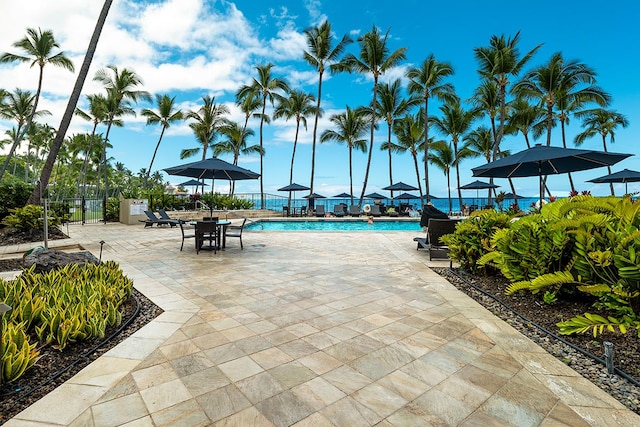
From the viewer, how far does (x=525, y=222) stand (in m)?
3.40

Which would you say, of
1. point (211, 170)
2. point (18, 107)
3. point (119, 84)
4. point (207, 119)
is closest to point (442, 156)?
point (207, 119)

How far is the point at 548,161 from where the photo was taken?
666 cm

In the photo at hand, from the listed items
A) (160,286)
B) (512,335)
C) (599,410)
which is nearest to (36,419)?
(160,286)

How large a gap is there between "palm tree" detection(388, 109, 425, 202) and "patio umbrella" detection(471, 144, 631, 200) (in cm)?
1599

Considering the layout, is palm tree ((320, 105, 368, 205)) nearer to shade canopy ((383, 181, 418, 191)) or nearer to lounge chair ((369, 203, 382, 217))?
shade canopy ((383, 181, 418, 191))

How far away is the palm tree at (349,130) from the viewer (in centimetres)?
2458

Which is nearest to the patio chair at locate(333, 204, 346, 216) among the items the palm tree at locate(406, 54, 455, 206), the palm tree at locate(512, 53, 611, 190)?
the palm tree at locate(406, 54, 455, 206)

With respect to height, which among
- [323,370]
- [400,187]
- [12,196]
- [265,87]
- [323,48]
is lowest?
[323,370]

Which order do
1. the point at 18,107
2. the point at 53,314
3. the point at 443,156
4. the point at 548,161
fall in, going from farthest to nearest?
the point at 443,156
the point at 18,107
the point at 548,161
the point at 53,314

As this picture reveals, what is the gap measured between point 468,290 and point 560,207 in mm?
1491

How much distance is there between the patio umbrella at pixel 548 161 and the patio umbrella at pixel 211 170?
6.00 metres

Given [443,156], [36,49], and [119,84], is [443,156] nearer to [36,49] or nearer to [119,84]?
[119,84]

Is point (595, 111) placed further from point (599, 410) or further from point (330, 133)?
point (599, 410)

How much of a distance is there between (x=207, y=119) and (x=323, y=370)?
80.9 ft
